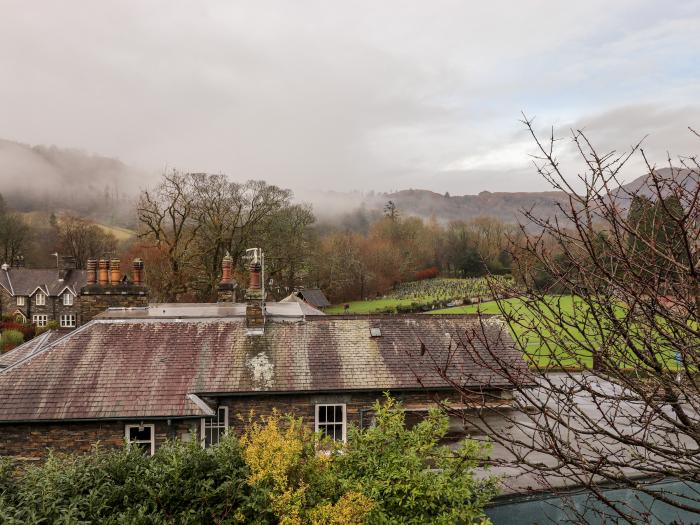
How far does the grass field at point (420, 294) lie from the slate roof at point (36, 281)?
2630 centimetres

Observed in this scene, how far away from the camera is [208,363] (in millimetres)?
12172

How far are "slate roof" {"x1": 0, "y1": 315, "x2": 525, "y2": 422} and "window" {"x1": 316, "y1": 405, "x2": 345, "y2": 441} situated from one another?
0.64m

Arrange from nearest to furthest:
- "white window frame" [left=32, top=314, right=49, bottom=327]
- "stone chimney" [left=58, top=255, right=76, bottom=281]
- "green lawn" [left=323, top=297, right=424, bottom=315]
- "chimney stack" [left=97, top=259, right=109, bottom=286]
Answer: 1. "chimney stack" [left=97, top=259, right=109, bottom=286]
2. "green lawn" [left=323, top=297, right=424, bottom=315]
3. "white window frame" [left=32, top=314, right=49, bottom=327]
4. "stone chimney" [left=58, top=255, right=76, bottom=281]

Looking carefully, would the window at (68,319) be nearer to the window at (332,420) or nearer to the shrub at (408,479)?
the window at (332,420)

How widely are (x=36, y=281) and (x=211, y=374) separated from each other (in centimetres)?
4763

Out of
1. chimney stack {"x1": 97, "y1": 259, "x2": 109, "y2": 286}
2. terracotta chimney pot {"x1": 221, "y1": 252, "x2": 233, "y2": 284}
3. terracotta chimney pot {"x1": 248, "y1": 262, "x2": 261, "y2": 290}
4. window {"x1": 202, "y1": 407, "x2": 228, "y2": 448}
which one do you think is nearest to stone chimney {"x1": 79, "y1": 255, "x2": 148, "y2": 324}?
chimney stack {"x1": 97, "y1": 259, "x2": 109, "y2": 286}

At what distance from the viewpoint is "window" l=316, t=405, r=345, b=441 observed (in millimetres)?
11837

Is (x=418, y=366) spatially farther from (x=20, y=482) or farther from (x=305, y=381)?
(x=20, y=482)

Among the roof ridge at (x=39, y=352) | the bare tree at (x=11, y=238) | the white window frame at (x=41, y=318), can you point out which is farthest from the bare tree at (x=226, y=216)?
the bare tree at (x=11, y=238)

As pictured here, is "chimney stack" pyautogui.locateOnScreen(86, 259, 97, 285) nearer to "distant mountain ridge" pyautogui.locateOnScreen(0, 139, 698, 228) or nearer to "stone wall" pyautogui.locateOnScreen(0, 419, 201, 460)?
"stone wall" pyautogui.locateOnScreen(0, 419, 201, 460)

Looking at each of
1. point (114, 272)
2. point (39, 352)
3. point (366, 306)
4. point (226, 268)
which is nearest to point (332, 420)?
point (226, 268)

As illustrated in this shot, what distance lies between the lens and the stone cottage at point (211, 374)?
10734 millimetres

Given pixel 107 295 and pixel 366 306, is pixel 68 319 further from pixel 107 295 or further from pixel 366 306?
pixel 107 295

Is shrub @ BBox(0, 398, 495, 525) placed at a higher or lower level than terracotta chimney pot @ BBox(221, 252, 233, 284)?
lower
